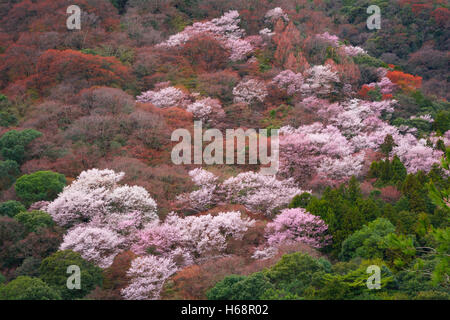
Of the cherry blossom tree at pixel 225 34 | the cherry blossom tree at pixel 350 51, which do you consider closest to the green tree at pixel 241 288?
the cherry blossom tree at pixel 225 34

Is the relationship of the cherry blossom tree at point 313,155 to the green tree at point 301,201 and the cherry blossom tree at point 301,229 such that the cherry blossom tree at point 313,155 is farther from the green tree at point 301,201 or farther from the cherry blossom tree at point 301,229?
the cherry blossom tree at point 301,229

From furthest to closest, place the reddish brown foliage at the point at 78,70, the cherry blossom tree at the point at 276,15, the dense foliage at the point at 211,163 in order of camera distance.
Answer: the cherry blossom tree at the point at 276,15, the reddish brown foliage at the point at 78,70, the dense foliage at the point at 211,163

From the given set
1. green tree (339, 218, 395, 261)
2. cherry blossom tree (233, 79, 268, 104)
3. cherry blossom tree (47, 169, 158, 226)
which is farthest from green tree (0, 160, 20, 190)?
green tree (339, 218, 395, 261)

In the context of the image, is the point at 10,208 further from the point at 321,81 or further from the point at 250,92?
the point at 321,81

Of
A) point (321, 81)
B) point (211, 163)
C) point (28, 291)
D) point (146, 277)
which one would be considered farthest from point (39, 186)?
point (321, 81)

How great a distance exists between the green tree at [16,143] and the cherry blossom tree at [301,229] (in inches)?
635

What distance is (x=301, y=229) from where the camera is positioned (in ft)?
86.6

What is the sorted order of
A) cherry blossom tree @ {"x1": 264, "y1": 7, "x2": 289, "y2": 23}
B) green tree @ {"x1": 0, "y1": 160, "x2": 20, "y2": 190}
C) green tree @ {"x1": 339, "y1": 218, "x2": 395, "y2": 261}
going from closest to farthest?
green tree @ {"x1": 339, "y1": 218, "x2": 395, "y2": 261}
green tree @ {"x1": 0, "y1": 160, "x2": 20, "y2": 190}
cherry blossom tree @ {"x1": 264, "y1": 7, "x2": 289, "y2": 23}

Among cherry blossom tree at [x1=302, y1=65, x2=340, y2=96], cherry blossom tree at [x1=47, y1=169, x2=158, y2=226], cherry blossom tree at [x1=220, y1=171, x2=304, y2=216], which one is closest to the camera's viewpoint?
cherry blossom tree at [x1=47, y1=169, x2=158, y2=226]

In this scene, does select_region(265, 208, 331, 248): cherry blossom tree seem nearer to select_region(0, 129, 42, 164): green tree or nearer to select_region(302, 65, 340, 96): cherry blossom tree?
select_region(0, 129, 42, 164): green tree

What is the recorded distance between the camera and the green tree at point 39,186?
29.3 meters

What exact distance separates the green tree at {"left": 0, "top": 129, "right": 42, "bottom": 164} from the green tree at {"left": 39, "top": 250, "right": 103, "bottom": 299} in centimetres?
1193

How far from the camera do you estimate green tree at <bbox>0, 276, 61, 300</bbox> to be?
20.9 meters

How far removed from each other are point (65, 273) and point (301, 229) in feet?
34.3
